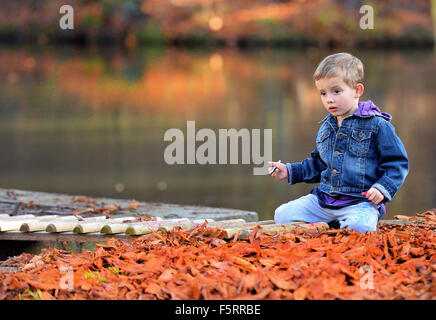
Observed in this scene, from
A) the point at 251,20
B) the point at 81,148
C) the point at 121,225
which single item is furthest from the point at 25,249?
the point at 251,20

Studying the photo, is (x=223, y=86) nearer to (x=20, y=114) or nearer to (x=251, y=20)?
(x=20, y=114)

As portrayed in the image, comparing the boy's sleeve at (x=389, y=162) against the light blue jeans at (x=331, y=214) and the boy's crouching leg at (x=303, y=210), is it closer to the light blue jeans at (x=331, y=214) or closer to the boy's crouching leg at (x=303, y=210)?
the light blue jeans at (x=331, y=214)

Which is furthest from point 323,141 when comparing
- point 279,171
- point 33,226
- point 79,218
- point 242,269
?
point 33,226

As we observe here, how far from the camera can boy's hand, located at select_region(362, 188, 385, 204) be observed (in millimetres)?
4438

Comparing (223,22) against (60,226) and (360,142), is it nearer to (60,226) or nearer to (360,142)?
(60,226)

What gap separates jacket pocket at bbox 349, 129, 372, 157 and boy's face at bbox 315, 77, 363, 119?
0.52 ft

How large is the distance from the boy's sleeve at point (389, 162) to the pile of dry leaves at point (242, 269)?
0.30m

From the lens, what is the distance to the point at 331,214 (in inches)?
187

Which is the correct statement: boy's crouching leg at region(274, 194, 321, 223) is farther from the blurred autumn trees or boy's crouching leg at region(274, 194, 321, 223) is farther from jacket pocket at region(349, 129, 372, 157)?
the blurred autumn trees

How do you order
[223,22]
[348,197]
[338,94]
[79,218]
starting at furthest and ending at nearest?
1. [223,22]
2. [79,218]
3. [348,197]
4. [338,94]

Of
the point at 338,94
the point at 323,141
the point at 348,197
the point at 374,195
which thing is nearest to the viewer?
the point at 374,195

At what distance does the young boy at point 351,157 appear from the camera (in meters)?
4.50

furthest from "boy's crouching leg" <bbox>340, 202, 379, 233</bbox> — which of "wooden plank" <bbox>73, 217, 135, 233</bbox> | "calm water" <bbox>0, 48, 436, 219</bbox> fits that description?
"calm water" <bbox>0, 48, 436, 219</bbox>

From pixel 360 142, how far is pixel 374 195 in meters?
0.36
